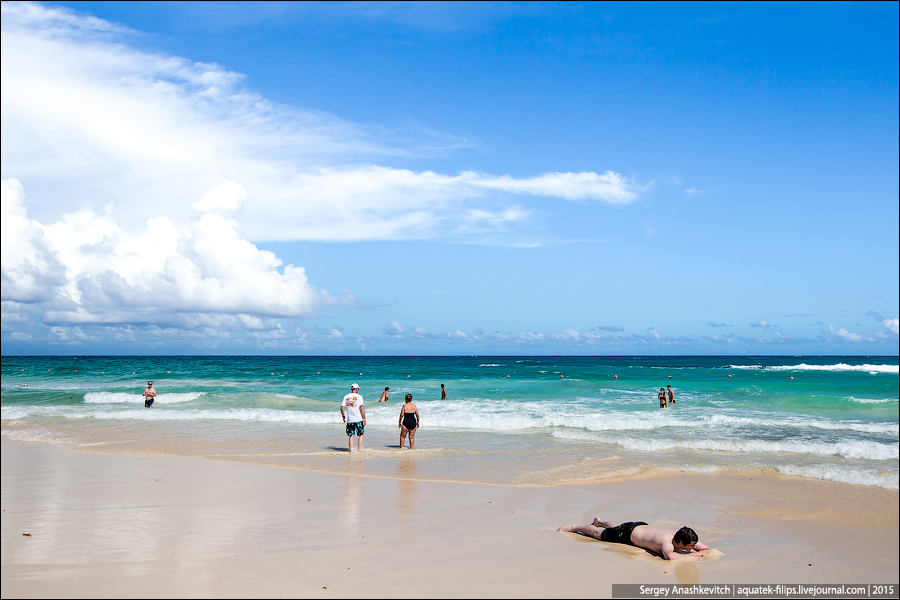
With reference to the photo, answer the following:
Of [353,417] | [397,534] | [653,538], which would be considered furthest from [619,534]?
[353,417]

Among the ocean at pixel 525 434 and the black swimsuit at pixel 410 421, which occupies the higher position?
the black swimsuit at pixel 410 421

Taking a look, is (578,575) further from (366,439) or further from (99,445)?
(99,445)

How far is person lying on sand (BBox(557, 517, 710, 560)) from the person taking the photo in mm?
6852

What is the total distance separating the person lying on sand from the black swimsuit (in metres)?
8.29

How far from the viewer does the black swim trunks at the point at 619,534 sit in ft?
24.3

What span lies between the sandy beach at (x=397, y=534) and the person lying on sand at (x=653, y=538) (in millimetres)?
141

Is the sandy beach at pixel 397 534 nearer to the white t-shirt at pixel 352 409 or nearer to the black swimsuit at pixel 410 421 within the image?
the white t-shirt at pixel 352 409

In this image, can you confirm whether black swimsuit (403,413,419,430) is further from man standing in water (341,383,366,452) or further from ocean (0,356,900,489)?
man standing in water (341,383,366,452)

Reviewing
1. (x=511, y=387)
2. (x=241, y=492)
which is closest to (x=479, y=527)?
(x=241, y=492)

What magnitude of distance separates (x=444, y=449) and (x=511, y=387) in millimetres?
26448

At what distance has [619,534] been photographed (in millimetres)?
7477

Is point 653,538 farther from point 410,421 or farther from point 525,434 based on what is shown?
point 525,434

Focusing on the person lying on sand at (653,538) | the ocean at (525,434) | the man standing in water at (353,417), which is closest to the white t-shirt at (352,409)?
the man standing in water at (353,417)

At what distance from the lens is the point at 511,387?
137ft
